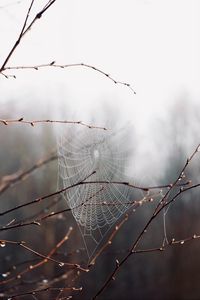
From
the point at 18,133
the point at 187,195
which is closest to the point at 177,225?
the point at 187,195

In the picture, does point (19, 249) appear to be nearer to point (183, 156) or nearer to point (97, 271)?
point (97, 271)

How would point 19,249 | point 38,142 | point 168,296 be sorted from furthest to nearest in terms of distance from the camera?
point 38,142 → point 19,249 → point 168,296

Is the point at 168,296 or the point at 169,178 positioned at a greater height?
the point at 169,178

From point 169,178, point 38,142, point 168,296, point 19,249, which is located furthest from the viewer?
point 38,142

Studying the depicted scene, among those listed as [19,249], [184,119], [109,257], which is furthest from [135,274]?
[184,119]

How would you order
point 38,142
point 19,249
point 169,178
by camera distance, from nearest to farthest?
point 169,178 < point 19,249 < point 38,142

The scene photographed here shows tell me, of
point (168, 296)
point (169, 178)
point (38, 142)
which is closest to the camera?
point (169, 178)

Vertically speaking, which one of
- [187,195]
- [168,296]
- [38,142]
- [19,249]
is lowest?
[168,296]

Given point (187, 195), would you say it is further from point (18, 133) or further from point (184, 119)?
point (18, 133)

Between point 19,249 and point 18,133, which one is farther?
point 18,133
